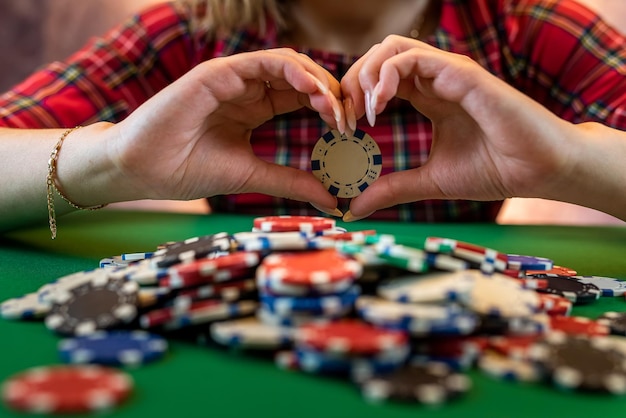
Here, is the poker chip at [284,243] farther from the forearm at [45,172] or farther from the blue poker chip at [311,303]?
the forearm at [45,172]

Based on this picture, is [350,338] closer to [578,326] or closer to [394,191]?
[578,326]

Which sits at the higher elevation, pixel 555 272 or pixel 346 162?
pixel 346 162

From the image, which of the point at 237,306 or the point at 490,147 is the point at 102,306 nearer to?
the point at 237,306

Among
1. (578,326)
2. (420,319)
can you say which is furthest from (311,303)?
(578,326)

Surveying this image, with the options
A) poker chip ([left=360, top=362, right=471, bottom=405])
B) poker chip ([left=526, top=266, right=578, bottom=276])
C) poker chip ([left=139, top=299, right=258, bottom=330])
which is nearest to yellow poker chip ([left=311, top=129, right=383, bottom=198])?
poker chip ([left=526, top=266, right=578, bottom=276])

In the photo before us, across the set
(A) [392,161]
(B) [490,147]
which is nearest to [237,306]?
(B) [490,147]

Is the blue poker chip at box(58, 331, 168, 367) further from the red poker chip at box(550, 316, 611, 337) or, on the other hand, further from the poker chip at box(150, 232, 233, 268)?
the red poker chip at box(550, 316, 611, 337)

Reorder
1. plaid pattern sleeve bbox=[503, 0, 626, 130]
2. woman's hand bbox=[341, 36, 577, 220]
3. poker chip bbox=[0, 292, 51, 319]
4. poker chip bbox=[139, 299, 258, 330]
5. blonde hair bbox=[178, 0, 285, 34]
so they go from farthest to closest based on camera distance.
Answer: blonde hair bbox=[178, 0, 285, 34], plaid pattern sleeve bbox=[503, 0, 626, 130], woman's hand bbox=[341, 36, 577, 220], poker chip bbox=[0, 292, 51, 319], poker chip bbox=[139, 299, 258, 330]
